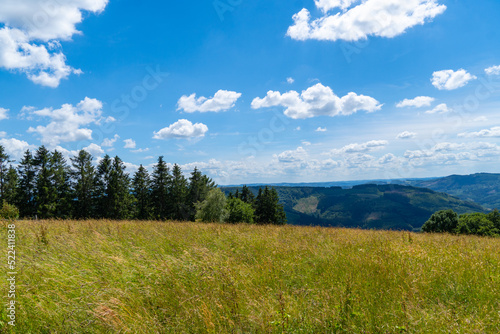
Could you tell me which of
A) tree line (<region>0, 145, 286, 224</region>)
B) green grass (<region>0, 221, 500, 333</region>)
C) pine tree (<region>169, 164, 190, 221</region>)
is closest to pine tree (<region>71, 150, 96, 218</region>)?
tree line (<region>0, 145, 286, 224</region>)

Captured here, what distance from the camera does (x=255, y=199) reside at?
2682 inches

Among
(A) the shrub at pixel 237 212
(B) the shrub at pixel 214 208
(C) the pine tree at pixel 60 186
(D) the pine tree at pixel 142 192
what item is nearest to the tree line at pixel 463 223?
(A) the shrub at pixel 237 212

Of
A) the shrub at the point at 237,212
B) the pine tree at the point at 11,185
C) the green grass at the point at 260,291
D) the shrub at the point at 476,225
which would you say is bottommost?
the shrub at the point at 476,225

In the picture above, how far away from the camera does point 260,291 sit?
412 centimetres

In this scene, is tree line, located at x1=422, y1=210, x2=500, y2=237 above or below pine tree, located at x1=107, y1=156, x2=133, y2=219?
below

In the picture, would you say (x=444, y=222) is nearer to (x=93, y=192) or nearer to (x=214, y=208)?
(x=214, y=208)

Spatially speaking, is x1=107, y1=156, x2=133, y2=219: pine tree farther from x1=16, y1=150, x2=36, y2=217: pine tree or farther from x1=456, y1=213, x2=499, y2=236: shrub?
x1=456, y1=213, x2=499, y2=236: shrub

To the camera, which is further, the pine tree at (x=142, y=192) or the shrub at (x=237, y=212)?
the pine tree at (x=142, y=192)

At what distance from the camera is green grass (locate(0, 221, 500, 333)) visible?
125 inches

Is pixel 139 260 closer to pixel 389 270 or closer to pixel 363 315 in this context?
pixel 363 315

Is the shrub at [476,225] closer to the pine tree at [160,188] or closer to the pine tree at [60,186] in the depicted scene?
the pine tree at [160,188]

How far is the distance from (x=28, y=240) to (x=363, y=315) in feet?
28.1

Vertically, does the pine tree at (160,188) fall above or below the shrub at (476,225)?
above

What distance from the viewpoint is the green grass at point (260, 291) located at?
3.19 metres
